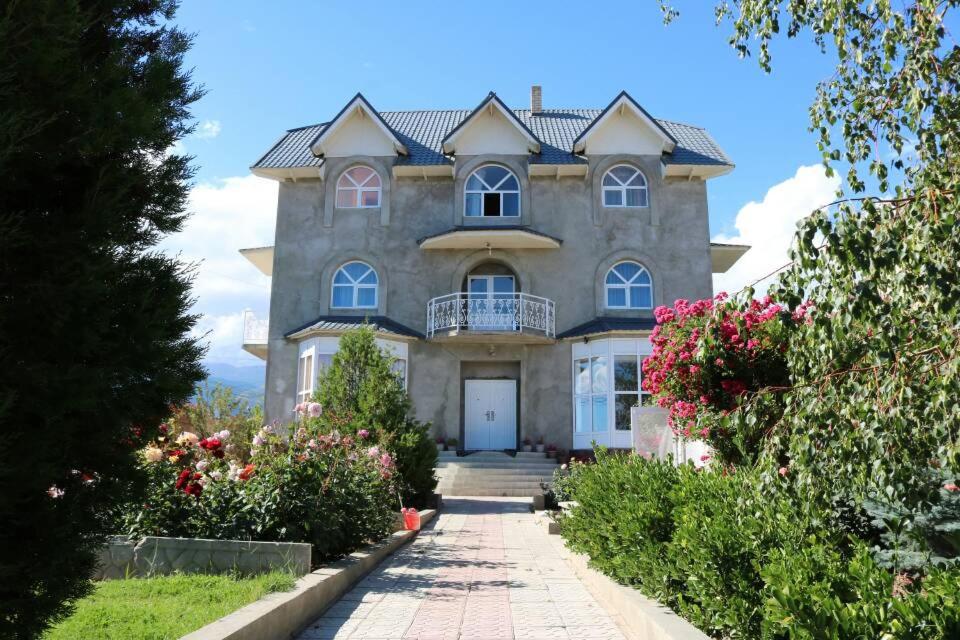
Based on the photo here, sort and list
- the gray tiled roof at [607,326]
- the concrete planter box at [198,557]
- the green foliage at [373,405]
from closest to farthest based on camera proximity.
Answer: the concrete planter box at [198,557], the green foliage at [373,405], the gray tiled roof at [607,326]

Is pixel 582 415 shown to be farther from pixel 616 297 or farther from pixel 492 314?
pixel 492 314

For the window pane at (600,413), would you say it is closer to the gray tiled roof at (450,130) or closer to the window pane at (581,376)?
the window pane at (581,376)

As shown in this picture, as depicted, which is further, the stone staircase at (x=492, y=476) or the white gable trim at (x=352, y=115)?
the white gable trim at (x=352, y=115)

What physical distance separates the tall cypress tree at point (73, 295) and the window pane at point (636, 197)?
66.8 ft

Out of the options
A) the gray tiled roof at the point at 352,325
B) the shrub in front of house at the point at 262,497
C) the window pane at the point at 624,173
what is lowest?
the shrub in front of house at the point at 262,497

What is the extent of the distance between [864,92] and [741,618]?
347cm

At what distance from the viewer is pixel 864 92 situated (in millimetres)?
4496

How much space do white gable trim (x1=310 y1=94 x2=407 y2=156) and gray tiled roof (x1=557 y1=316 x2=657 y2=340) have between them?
8.44 m

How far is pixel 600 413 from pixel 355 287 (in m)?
8.95

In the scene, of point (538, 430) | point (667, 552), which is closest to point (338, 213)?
point (538, 430)

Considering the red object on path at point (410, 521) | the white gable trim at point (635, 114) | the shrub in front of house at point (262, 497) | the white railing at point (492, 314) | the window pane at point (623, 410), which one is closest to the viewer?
the shrub in front of house at point (262, 497)

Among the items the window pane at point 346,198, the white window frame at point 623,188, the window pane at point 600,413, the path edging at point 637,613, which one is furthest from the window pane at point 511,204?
the path edging at point 637,613

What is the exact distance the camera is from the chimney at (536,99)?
1065 inches

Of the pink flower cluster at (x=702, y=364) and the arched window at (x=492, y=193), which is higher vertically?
the arched window at (x=492, y=193)
